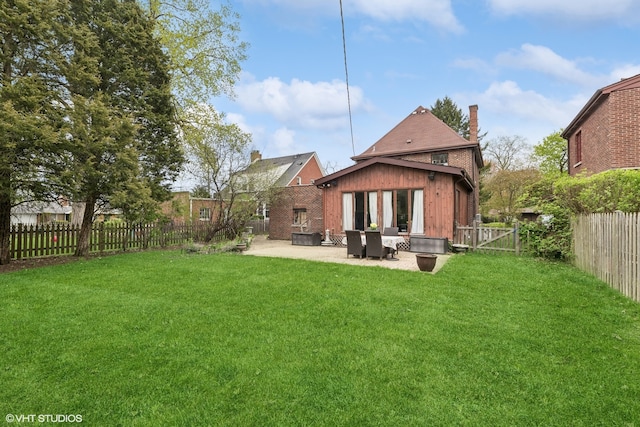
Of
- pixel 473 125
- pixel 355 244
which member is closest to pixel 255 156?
pixel 355 244

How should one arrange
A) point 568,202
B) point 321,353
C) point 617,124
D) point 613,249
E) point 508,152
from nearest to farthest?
1. point 321,353
2. point 613,249
3. point 568,202
4. point 617,124
5. point 508,152

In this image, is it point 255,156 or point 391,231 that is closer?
point 391,231

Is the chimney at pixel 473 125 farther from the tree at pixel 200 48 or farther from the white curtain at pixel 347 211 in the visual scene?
the tree at pixel 200 48

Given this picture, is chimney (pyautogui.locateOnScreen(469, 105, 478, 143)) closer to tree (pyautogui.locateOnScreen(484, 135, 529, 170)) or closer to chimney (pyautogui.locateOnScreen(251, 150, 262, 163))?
chimney (pyautogui.locateOnScreen(251, 150, 262, 163))

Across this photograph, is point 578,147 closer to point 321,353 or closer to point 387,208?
point 387,208

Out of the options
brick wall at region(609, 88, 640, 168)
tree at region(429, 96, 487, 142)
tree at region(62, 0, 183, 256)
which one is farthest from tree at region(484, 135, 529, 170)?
tree at region(62, 0, 183, 256)

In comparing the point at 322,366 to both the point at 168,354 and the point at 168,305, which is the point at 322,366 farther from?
the point at 168,305

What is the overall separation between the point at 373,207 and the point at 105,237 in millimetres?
10523

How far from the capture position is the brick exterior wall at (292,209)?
18281 mm

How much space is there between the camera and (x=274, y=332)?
398cm

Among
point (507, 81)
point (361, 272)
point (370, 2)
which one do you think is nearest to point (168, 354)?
point (361, 272)

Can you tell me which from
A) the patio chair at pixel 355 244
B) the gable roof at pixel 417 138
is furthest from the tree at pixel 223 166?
the gable roof at pixel 417 138

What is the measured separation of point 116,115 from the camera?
10.2 metres

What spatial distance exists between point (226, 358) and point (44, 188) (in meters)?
8.52
